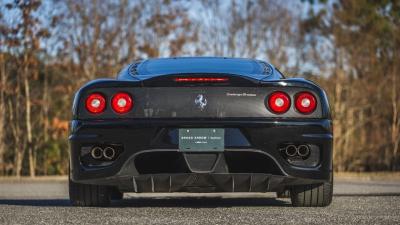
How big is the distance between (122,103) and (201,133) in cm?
66

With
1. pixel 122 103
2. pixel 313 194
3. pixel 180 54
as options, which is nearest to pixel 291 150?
pixel 313 194

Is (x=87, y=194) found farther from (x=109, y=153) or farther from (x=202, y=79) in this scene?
(x=202, y=79)

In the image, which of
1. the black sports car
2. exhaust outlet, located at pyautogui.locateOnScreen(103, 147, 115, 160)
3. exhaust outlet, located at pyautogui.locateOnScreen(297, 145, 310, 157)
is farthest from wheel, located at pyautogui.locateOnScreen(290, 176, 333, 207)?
exhaust outlet, located at pyautogui.locateOnScreen(103, 147, 115, 160)

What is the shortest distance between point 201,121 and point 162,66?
3.03 feet

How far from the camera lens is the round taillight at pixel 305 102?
→ 263 inches

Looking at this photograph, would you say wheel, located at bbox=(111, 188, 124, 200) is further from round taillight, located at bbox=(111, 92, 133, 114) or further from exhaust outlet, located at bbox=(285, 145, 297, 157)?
exhaust outlet, located at bbox=(285, 145, 297, 157)

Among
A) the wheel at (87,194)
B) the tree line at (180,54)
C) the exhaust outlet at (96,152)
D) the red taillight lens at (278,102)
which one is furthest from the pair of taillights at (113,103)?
the tree line at (180,54)

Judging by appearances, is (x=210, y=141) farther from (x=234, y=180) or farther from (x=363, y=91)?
(x=363, y=91)

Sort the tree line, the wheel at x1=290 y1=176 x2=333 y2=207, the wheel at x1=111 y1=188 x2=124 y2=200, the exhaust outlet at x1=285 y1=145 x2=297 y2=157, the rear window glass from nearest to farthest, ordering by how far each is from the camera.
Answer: the exhaust outlet at x1=285 y1=145 x2=297 y2=157 → the rear window glass → the wheel at x1=290 y1=176 x2=333 y2=207 → the wheel at x1=111 y1=188 x2=124 y2=200 → the tree line

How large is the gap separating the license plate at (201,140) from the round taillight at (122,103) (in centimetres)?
47

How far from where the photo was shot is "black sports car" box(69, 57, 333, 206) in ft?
21.2

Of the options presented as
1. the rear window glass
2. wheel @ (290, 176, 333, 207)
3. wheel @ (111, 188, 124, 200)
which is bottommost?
wheel @ (111, 188, 124, 200)

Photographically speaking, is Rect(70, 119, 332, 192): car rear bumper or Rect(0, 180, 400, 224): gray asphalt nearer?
Rect(0, 180, 400, 224): gray asphalt

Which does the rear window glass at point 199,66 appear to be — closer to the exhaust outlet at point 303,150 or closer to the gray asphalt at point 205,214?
the exhaust outlet at point 303,150
